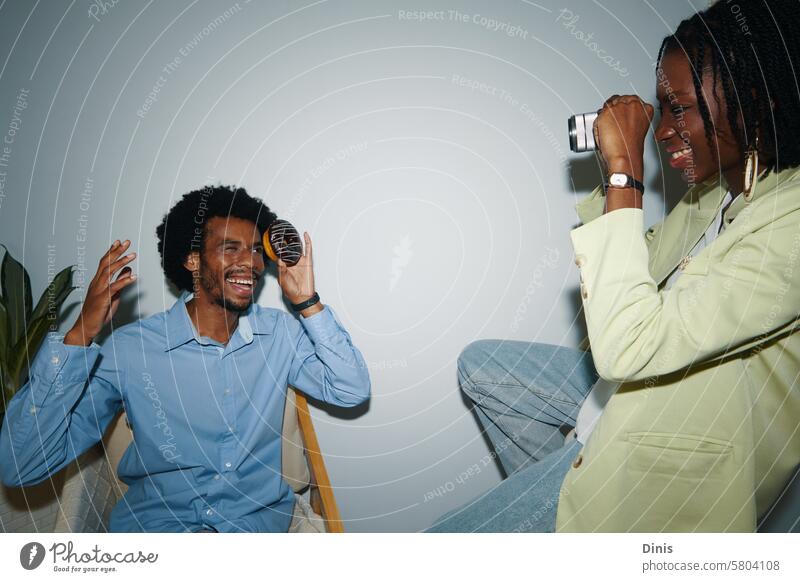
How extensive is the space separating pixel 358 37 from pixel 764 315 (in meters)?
0.85

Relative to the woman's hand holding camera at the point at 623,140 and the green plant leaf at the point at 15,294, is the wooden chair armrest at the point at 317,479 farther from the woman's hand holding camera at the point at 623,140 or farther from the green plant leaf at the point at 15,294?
the woman's hand holding camera at the point at 623,140

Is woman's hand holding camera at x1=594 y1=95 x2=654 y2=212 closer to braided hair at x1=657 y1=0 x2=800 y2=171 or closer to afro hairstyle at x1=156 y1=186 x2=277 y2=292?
braided hair at x1=657 y1=0 x2=800 y2=171

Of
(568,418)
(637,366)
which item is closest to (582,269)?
(637,366)

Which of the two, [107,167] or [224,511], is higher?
[107,167]

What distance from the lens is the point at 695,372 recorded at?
2.25 ft

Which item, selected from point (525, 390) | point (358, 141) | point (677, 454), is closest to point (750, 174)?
point (677, 454)

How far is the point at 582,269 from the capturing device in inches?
27.5

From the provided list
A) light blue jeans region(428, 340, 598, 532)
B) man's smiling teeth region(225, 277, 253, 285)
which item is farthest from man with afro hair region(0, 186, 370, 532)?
light blue jeans region(428, 340, 598, 532)

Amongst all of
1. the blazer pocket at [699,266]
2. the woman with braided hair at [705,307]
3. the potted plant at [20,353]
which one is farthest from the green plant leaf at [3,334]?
the blazer pocket at [699,266]

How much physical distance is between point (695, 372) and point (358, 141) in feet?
2.45

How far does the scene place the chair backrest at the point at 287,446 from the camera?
3.48 feet

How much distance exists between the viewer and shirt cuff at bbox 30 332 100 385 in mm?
864
